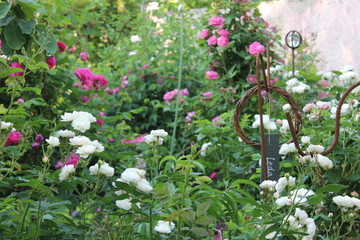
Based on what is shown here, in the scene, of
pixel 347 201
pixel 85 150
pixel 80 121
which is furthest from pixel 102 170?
pixel 347 201

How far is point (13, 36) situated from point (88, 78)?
1.26 metres

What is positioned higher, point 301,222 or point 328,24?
point 328,24

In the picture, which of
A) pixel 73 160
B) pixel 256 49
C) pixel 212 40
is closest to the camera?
pixel 73 160

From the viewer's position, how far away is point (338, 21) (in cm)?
467

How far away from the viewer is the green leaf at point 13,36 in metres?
Result: 1.74

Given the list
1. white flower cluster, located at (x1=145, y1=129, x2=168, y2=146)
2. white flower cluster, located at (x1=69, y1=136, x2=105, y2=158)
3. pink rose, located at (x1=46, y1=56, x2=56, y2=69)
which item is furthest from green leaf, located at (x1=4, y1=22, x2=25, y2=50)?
pink rose, located at (x1=46, y1=56, x2=56, y2=69)

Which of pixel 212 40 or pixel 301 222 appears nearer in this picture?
pixel 301 222

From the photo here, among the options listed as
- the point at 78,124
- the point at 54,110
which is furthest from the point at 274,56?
the point at 78,124

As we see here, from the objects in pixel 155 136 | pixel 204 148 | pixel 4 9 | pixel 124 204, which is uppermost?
pixel 4 9

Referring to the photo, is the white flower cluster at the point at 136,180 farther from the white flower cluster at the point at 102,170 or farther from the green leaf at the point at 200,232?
the green leaf at the point at 200,232

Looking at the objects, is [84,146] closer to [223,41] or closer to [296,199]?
[296,199]

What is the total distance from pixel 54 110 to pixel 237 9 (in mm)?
1650

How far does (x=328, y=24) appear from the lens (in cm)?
475

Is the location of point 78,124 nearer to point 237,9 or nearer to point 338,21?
point 237,9
